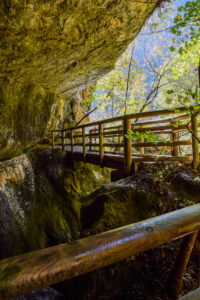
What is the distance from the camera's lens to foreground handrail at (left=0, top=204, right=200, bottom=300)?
74 cm

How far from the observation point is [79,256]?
0.87m

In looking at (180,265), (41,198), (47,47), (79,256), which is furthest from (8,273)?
(41,198)

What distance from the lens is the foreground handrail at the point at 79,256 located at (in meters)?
0.74

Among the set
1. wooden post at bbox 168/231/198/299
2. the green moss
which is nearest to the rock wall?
wooden post at bbox 168/231/198/299

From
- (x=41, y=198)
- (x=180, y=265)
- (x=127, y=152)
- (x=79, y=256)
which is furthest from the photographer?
(x=41, y=198)

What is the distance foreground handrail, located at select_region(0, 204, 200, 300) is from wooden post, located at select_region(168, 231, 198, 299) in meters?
0.58

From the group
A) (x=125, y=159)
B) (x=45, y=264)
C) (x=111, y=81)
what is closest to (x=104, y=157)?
(x=125, y=159)

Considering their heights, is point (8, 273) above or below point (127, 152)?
below

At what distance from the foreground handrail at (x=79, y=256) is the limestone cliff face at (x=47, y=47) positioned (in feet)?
9.02

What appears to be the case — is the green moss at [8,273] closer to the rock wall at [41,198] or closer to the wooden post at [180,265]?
the wooden post at [180,265]

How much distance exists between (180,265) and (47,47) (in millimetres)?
3905

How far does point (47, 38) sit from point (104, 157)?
326cm

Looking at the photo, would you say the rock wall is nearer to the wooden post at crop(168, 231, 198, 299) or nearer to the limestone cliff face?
the limestone cliff face

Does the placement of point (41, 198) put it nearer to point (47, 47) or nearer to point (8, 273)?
point (47, 47)
